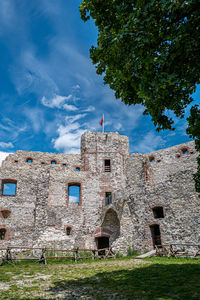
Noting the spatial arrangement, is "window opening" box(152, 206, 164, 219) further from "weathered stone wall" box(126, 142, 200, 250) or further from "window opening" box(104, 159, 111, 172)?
"window opening" box(104, 159, 111, 172)

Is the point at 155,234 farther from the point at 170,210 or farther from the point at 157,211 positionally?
the point at 170,210

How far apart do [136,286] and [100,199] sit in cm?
1612

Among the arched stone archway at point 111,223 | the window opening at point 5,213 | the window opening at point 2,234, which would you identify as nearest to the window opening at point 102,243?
the arched stone archway at point 111,223

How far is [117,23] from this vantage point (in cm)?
649

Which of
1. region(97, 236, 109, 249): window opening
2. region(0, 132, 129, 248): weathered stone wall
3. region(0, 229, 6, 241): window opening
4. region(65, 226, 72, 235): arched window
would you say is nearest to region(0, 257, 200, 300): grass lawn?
region(0, 132, 129, 248): weathered stone wall

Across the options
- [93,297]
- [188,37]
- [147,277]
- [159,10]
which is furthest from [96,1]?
[147,277]

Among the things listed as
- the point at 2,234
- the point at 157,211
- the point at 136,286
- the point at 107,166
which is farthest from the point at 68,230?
the point at 136,286

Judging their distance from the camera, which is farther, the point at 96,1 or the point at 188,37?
the point at 96,1

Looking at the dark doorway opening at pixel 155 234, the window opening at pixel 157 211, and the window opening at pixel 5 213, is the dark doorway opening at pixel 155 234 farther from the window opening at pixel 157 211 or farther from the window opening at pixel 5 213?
the window opening at pixel 5 213

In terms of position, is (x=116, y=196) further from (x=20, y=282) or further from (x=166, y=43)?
(x=166, y=43)

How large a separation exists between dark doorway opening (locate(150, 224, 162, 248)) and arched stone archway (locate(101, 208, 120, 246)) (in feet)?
13.7

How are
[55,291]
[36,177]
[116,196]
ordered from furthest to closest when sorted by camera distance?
[36,177] < [116,196] < [55,291]

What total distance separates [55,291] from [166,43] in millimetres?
7090

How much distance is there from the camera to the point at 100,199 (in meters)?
22.3
